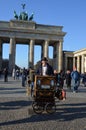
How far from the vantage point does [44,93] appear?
1141 centimetres

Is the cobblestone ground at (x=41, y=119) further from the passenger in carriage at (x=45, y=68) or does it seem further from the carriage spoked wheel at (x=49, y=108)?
the passenger in carriage at (x=45, y=68)

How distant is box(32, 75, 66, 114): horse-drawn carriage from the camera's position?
37.0 ft

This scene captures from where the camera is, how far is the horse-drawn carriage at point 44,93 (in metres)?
11.3

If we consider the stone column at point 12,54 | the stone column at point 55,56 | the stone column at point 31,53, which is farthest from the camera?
the stone column at point 55,56

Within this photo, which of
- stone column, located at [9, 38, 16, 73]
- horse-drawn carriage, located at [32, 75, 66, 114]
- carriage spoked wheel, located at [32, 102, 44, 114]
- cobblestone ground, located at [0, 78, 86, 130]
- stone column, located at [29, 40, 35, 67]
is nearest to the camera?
cobblestone ground, located at [0, 78, 86, 130]

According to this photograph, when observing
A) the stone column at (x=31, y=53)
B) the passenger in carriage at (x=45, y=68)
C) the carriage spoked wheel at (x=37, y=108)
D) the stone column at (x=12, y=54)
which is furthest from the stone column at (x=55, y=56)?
the carriage spoked wheel at (x=37, y=108)

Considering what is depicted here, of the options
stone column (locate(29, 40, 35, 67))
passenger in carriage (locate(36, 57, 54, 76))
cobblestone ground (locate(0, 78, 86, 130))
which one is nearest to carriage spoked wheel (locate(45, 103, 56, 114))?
cobblestone ground (locate(0, 78, 86, 130))

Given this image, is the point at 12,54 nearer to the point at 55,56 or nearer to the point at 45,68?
the point at 55,56

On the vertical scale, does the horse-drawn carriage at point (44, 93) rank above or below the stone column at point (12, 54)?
below

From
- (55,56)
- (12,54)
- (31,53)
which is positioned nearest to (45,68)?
(12,54)

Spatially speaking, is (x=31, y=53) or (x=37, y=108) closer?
(x=37, y=108)

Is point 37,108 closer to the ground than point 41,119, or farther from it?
farther from it

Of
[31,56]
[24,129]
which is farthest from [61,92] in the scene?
[31,56]

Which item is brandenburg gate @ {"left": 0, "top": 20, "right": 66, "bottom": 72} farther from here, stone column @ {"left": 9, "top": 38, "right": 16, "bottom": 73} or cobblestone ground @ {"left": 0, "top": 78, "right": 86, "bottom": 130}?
cobblestone ground @ {"left": 0, "top": 78, "right": 86, "bottom": 130}
